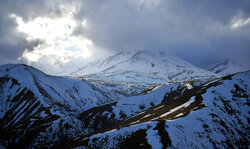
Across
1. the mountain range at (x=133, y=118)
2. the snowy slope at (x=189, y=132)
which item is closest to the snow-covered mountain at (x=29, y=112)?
the mountain range at (x=133, y=118)

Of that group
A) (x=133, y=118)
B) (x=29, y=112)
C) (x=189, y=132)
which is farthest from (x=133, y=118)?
(x=29, y=112)

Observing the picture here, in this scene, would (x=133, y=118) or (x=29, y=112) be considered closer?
(x=133, y=118)

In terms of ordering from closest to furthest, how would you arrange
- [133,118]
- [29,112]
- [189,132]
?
[189,132]
[133,118]
[29,112]

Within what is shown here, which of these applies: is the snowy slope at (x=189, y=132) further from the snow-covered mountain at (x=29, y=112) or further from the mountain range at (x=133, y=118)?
the snow-covered mountain at (x=29, y=112)

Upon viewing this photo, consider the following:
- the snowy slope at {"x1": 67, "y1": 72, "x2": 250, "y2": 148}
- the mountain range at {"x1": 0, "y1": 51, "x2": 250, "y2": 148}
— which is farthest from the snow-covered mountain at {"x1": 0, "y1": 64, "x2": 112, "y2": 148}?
the snowy slope at {"x1": 67, "y1": 72, "x2": 250, "y2": 148}

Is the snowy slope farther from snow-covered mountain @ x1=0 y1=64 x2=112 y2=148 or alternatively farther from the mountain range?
snow-covered mountain @ x1=0 y1=64 x2=112 y2=148

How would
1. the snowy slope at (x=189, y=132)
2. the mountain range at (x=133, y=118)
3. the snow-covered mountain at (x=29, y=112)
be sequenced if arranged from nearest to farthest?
the snowy slope at (x=189, y=132), the mountain range at (x=133, y=118), the snow-covered mountain at (x=29, y=112)

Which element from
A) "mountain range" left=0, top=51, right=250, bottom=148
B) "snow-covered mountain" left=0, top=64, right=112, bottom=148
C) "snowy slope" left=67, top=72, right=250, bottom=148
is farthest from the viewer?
"snow-covered mountain" left=0, top=64, right=112, bottom=148

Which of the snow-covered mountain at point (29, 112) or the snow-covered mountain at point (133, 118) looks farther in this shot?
the snow-covered mountain at point (29, 112)

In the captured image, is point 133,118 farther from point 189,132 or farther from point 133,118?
point 189,132

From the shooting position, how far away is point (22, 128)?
97.8 metres

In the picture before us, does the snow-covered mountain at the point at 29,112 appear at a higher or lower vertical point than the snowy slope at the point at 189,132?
higher

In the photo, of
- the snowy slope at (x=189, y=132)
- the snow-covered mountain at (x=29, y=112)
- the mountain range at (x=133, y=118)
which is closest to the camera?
the snowy slope at (x=189, y=132)

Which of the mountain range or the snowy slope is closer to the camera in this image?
the snowy slope
